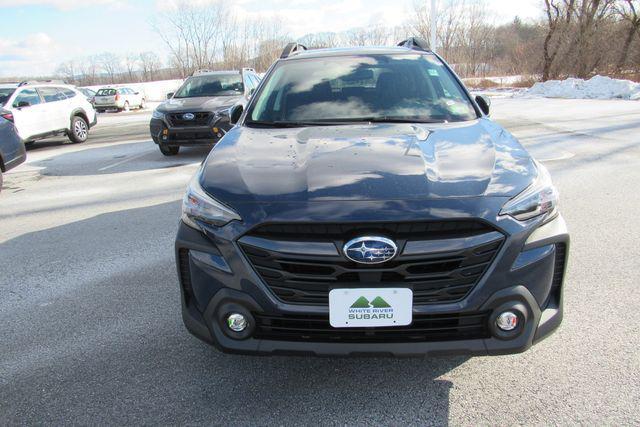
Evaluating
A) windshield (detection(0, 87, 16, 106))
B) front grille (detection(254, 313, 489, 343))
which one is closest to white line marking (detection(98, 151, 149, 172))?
windshield (detection(0, 87, 16, 106))

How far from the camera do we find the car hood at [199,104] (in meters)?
9.46

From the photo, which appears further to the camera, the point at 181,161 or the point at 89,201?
the point at 181,161

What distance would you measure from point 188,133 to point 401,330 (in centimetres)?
815

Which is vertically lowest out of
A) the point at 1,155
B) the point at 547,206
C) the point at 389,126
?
the point at 1,155

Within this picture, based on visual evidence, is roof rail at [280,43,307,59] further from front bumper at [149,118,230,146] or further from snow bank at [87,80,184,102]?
snow bank at [87,80,184,102]

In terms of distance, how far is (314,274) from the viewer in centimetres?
208

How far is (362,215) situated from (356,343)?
0.56 m

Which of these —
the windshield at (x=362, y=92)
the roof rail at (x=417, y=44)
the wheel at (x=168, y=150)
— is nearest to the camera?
the windshield at (x=362, y=92)

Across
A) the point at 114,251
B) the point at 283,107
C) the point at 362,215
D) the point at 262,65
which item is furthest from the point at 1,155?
the point at 262,65

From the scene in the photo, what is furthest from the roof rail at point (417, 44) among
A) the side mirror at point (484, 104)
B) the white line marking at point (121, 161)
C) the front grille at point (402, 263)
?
the white line marking at point (121, 161)

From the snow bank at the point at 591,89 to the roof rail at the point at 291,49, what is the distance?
18506mm

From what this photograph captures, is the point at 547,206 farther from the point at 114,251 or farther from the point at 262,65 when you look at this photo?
the point at 262,65

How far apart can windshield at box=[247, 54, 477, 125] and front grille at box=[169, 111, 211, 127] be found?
5.68 meters

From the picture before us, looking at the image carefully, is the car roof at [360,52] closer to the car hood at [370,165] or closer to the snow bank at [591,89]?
the car hood at [370,165]
